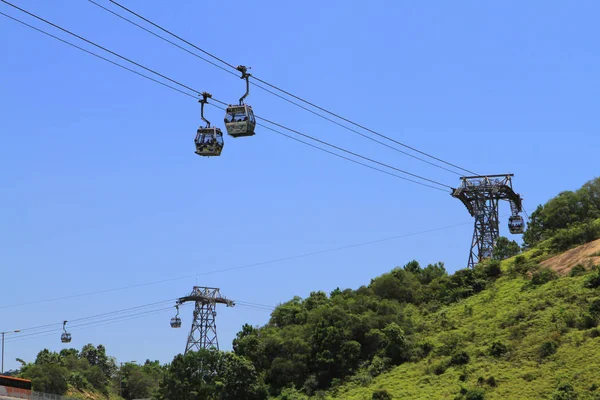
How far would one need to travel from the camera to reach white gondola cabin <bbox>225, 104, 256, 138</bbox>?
42.4 m

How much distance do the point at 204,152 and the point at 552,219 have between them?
78.9 m

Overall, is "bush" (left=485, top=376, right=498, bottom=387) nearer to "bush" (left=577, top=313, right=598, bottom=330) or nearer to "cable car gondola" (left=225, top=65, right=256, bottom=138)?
"bush" (left=577, top=313, right=598, bottom=330)

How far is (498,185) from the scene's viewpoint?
10469cm

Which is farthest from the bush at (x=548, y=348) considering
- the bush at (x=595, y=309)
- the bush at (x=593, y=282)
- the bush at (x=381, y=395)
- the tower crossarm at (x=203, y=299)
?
the tower crossarm at (x=203, y=299)

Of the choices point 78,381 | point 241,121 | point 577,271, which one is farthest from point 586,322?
point 78,381

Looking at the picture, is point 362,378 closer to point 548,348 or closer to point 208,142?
point 548,348

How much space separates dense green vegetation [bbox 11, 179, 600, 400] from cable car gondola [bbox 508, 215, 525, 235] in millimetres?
2968

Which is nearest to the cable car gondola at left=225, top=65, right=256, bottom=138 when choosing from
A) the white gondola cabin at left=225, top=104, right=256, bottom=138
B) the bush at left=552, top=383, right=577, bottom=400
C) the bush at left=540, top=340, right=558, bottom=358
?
the white gondola cabin at left=225, top=104, right=256, bottom=138

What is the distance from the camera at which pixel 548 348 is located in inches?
2980

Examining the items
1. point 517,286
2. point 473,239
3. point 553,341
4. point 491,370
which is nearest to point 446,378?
point 491,370

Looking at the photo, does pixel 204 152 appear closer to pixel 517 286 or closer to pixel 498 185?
pixel 517 286

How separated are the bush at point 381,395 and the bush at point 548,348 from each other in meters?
12.6

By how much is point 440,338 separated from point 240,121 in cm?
5021

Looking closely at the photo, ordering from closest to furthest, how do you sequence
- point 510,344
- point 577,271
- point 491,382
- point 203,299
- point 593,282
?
point 491,382 → point 510,344 → point 593,282 → point 577,271 → point 203,299
